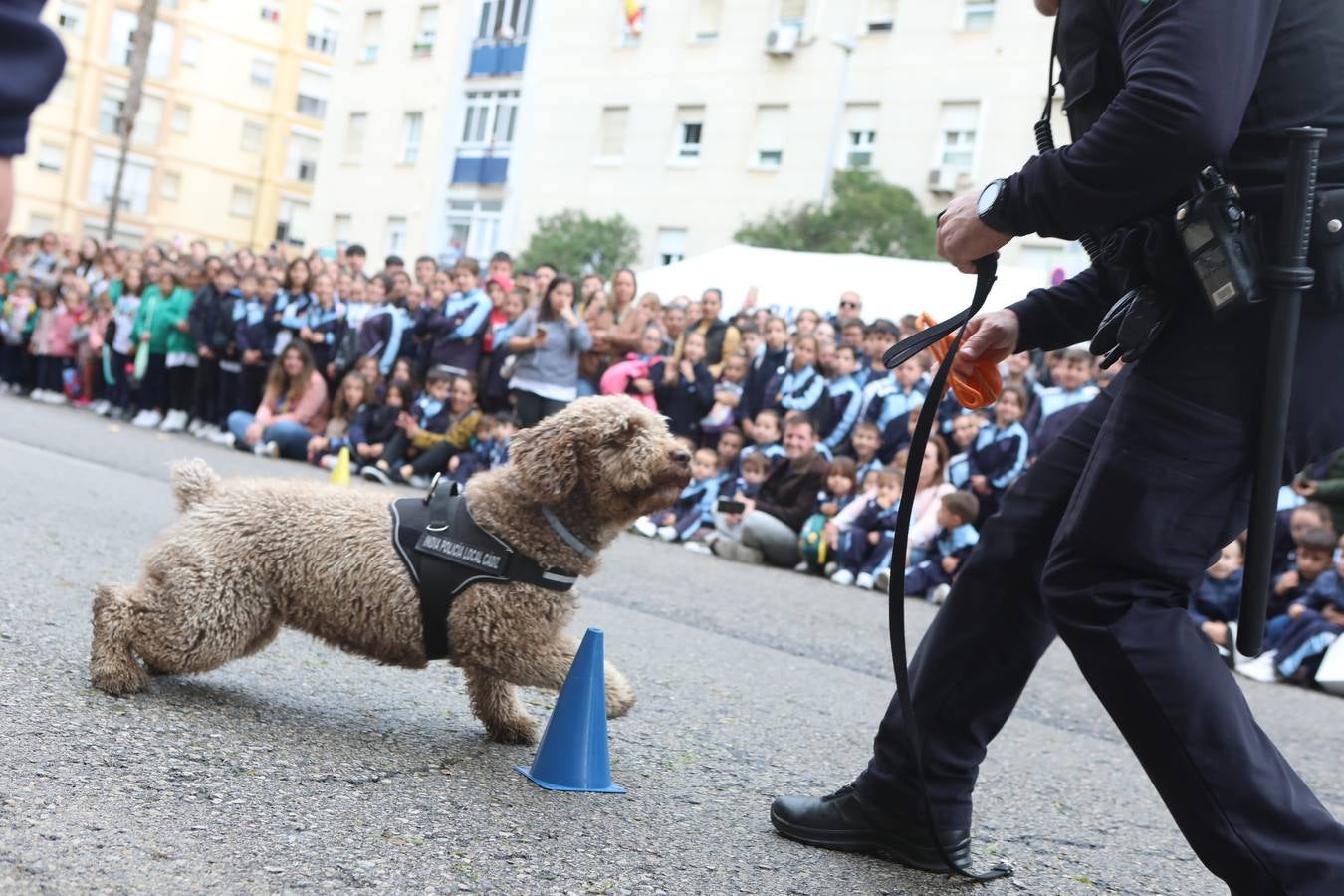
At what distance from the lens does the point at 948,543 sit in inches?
438

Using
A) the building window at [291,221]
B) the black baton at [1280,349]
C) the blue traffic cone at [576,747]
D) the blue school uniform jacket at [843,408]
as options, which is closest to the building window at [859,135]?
the blue school uniform jacket at [843,408]

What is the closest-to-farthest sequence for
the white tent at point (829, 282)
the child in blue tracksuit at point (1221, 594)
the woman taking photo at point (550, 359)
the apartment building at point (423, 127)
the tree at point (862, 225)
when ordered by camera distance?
the child in blue tracksuit at point (1221, 594) → the woman taking photo at point (550, 359) → the white tent at point (829, 282) → the tree at point (862, 225) → the apartment building at point (423, 127)

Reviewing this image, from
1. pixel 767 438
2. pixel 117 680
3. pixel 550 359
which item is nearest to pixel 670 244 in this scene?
pixel 550 359

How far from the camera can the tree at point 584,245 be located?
3778cm

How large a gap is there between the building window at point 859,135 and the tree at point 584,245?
6.19m

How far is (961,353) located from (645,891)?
1.54 meters

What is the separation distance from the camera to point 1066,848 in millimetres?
4020

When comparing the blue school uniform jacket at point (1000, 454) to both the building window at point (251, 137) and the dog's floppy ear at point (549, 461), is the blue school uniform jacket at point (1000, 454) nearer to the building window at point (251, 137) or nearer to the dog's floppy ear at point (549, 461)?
the dog's floppy ear at point (549, 461)

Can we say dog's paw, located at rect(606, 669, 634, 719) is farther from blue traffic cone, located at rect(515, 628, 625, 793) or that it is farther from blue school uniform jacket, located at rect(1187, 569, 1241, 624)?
blue school uniform jacket, located at rect(1187, 569, 1241, 624)

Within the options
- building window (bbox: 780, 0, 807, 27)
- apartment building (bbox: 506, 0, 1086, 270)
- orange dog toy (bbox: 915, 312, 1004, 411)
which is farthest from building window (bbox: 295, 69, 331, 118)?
orange dog toy (bbox: 915, 312, 1004, 411)

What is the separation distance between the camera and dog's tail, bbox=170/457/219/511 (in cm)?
438

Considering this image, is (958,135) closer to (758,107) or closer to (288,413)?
(758,107)

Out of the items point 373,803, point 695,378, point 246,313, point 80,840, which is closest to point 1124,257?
point 373,803

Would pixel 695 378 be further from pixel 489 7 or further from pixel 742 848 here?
pixel 489 7
